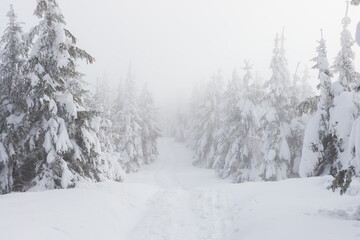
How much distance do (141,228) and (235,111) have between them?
22.1 metres

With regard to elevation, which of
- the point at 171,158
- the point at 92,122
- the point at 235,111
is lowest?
the point at 171,158

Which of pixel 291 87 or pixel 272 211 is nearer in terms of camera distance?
pixel 272 211

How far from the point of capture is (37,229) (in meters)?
7.45

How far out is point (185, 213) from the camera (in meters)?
11.6

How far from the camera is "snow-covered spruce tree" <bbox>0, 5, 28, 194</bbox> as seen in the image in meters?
12.6

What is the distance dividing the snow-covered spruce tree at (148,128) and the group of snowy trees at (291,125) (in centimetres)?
1014

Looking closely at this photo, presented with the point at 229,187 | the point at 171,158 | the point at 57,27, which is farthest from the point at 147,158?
the point at 57,27

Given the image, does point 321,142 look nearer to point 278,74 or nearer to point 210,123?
point 278,74

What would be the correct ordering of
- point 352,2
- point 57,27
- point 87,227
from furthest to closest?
1. point 57,27
2. point 87,227
3. point 352,2

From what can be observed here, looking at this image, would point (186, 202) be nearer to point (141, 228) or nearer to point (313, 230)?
point (141, 228)

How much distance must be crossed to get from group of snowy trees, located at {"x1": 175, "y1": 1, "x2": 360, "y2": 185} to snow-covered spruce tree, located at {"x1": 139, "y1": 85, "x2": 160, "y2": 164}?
33.3 ft

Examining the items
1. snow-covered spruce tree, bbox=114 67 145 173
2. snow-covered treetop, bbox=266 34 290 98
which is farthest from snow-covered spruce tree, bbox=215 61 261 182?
snow-covered spruce tree, bbox=114 67 145 173

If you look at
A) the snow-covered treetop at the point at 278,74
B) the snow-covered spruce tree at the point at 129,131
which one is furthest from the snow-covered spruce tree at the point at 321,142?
the snow-covered spruce tree at the point at 129,131

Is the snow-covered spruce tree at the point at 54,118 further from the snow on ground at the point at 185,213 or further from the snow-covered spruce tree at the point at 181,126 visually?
the snow-covered spruce tree at the point at 181,126
